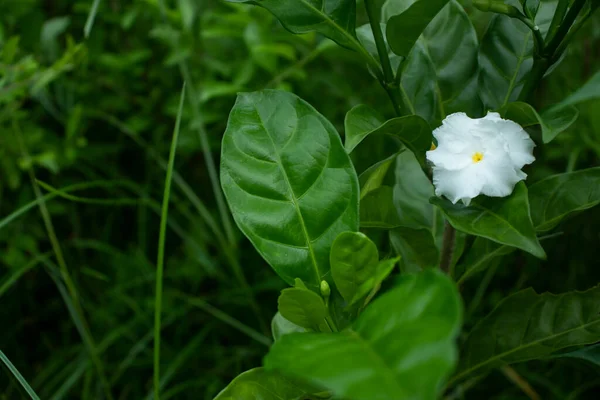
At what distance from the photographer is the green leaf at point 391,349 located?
31 cm

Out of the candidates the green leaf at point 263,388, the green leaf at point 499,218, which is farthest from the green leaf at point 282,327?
the green leaf at point 499,218

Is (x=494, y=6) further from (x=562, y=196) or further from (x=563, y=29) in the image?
Answer: (x=562, y=196)

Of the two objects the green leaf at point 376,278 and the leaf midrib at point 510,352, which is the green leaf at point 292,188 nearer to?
the green leaf at point 376,278

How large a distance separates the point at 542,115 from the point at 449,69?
0.41 feet

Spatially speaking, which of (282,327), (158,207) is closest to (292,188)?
(282,327)

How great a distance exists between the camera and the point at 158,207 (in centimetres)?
122

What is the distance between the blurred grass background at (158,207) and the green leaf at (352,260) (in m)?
0.59

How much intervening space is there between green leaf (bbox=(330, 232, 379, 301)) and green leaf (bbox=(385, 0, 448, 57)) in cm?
17

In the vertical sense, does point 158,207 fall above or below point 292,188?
below

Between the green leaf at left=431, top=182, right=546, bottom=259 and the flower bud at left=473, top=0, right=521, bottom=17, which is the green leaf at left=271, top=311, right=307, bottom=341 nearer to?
the green leaf at left=431, top=182, right=546, bottom=259

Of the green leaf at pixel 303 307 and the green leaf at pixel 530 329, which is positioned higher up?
the green leaf at pixel 303 307

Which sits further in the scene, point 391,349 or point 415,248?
point 415,248

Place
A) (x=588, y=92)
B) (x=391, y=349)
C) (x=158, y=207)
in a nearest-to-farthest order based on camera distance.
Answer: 1. (x=391, y=349)
2. (x=588, y=92)
3. (x=158, y=207)

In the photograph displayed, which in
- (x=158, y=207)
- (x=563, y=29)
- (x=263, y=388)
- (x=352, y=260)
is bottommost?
(x=158, y=207)
